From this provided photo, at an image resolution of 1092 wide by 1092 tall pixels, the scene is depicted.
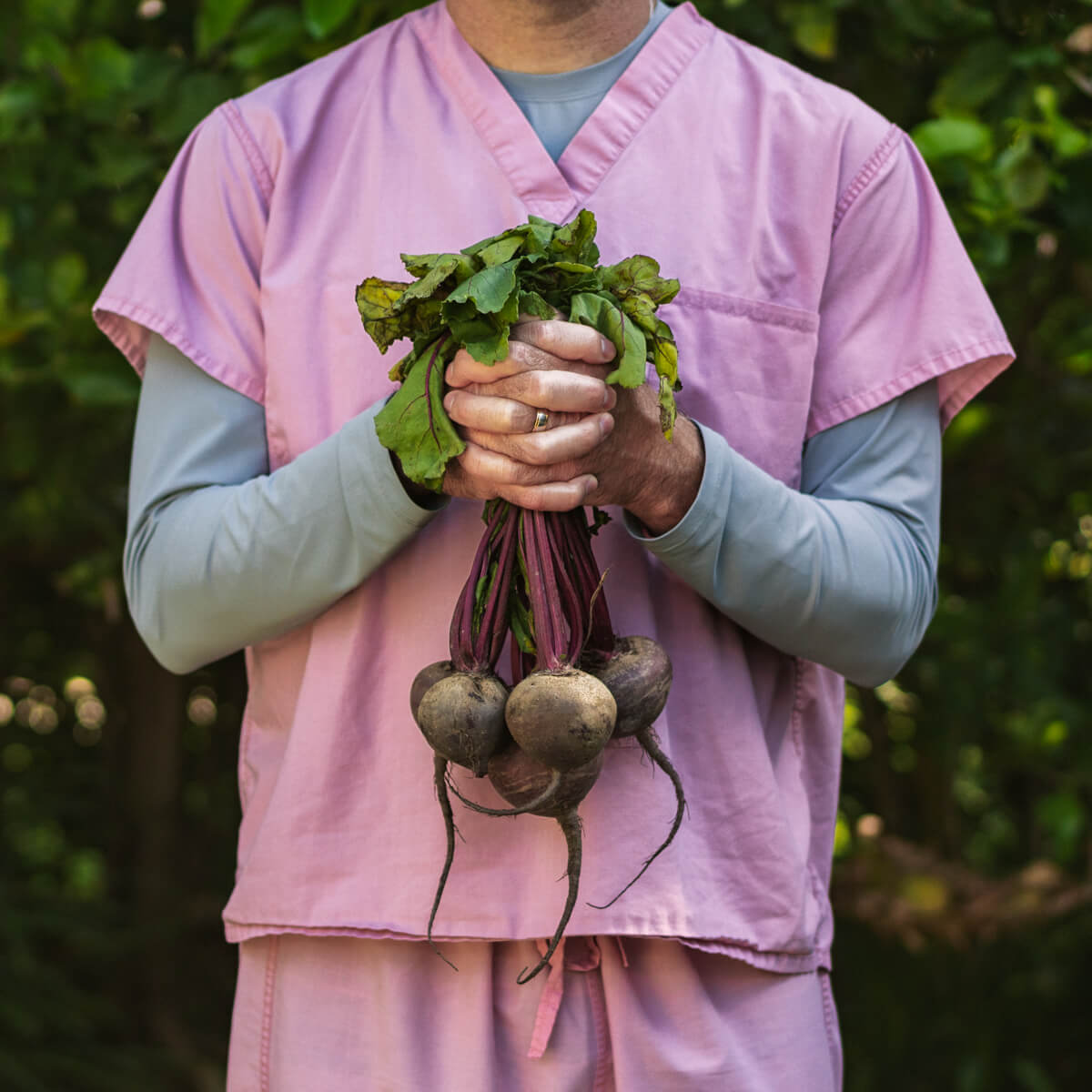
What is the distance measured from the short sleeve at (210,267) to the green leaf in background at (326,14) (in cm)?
49

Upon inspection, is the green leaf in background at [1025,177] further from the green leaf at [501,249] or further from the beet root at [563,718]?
the beet root at [563,718]

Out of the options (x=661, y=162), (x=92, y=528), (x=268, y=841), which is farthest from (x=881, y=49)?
(x=92, y=528)

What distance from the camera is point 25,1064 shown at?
342cm

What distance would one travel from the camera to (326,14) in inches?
76.0

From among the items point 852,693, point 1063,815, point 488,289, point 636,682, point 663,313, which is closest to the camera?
point 488,289

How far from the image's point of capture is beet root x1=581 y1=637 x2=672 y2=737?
4.13ft

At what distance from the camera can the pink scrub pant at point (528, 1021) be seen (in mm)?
1328

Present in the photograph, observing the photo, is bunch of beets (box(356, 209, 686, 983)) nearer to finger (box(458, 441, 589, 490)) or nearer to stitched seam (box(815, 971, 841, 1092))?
finger (box(458, 441, 589, 490))

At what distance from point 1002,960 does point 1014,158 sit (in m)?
2.22

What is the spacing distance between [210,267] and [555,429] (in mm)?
477

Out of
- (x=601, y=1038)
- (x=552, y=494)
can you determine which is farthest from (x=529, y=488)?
(x=601, y=1038)

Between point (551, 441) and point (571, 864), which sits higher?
point (551, 441)

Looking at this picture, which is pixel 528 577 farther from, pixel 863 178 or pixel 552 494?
pixel 863 178

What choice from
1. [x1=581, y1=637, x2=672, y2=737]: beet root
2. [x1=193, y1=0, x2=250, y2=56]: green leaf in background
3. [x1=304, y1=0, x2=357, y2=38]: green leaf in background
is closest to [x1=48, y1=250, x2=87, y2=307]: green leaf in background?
[x1=193, y1=0, x2=250, y2=56]: green leaf in background
